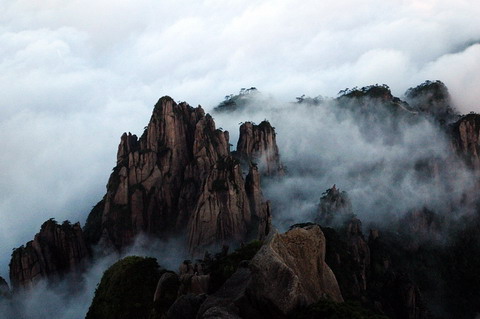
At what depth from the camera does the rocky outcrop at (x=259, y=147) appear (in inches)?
5723

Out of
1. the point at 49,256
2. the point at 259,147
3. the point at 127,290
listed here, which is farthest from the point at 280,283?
the point at 259,147

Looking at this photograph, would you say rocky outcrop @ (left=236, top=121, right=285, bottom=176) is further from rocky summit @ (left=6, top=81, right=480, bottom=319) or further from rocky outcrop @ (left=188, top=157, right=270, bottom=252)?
rocky outcrop @ (left=188, top=157, right=270, bottom=252)

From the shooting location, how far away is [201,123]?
128125 millimetres

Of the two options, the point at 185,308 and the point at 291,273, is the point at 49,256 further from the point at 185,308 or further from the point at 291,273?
the point at 291,273

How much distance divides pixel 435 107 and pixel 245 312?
184m

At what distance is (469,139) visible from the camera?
158250 millimetres

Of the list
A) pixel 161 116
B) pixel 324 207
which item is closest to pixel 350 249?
pixel 324 207

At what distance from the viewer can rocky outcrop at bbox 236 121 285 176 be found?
477 feet

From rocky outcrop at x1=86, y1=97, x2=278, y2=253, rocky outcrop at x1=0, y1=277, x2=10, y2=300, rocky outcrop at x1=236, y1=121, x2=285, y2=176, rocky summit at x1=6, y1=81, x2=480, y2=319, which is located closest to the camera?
rocky summit at x1=6, y1=81, x2=480, y2=319

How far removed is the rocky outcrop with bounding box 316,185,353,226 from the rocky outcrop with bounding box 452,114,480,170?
167 feet

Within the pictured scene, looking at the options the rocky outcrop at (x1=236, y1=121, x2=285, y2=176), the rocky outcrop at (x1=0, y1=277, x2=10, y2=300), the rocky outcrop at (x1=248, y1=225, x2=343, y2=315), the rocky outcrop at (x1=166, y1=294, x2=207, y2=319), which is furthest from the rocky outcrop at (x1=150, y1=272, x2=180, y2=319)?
the rocky outcrop at (x1=236, y1=121, x2=285, y2=176)

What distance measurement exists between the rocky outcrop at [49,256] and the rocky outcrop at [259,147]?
51584 millimetres

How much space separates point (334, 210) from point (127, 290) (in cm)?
7337

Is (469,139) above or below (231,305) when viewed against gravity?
above
